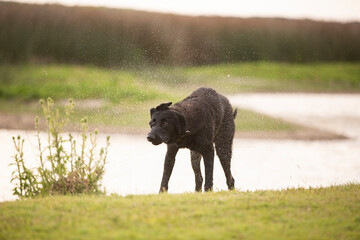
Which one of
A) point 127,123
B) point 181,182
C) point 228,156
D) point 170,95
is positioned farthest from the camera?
point 170,95

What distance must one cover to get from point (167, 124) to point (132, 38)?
674 inches

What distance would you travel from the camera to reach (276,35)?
2734 cm

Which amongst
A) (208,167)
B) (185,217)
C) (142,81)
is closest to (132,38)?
(142,81)

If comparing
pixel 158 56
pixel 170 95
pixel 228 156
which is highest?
pixel 158 56

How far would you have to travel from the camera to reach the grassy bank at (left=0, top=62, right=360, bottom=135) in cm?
1830

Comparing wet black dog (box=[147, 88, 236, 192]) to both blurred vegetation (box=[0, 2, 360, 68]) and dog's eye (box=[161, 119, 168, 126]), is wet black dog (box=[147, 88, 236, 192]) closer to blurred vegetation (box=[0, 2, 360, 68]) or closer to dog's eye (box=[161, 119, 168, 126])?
dog's eye (box=[161, 119, 168, 126])

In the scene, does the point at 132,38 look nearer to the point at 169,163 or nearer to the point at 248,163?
the point at 248,163

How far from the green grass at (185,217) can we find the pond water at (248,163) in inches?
52.2

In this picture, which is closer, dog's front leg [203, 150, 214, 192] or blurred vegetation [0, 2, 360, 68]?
dog's front leg [203, 150, 214, 192]

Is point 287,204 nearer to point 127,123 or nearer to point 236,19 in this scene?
point 127,123

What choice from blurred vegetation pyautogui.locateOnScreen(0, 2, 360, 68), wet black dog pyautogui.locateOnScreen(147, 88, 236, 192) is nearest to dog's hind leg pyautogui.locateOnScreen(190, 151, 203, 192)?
wet black dog pyautogui.locateOnScreen(147, 88, 236, 192)

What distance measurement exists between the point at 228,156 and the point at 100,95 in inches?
455

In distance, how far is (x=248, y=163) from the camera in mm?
12758

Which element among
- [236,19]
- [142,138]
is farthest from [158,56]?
[142,138]
